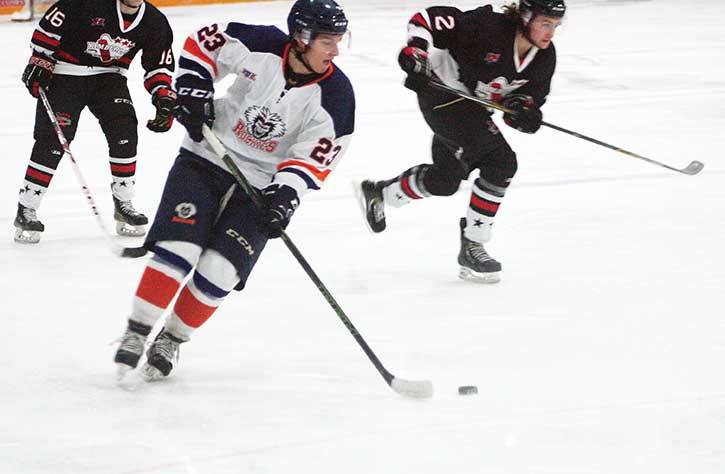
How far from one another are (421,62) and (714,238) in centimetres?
143

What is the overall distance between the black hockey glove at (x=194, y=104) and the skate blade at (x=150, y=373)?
585 millimetres

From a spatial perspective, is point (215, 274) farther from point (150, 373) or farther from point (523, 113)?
point (523, 113)

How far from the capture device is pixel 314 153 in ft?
8.67

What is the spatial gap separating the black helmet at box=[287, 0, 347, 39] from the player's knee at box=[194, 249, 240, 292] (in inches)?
23.1

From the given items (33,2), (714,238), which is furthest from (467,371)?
(33,2)

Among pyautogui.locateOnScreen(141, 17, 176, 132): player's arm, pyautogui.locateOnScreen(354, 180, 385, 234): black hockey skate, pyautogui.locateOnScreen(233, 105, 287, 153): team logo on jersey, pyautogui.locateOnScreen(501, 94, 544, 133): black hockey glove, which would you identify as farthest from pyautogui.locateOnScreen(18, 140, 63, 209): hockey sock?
pyautogui.locateOnScreen(501, 94, 544, 133): black hockey glove

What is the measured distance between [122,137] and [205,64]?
1.39 metres

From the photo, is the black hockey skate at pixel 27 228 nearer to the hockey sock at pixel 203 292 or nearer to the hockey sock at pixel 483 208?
the hockey sock at pixel 203 292

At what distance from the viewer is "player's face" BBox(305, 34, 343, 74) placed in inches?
101

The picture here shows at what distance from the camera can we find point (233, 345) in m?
2.97

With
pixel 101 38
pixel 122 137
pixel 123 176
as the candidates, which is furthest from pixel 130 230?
pixel 101 38

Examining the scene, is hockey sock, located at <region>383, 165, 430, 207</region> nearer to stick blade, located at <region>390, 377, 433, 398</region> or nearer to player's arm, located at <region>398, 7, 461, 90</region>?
player's arm, located at <region>398, 7, 461, 90</region>

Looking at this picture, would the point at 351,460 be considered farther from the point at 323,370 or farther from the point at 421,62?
the point at 421,62

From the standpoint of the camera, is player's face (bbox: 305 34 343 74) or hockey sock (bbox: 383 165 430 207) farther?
hockey sock (bbox: 383 165 430 207)
